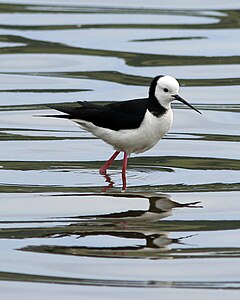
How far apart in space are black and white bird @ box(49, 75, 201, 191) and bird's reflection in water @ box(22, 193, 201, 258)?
114cm

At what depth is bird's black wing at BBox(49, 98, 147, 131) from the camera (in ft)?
41.2

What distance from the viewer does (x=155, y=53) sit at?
19797 mm

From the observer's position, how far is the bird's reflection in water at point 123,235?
32.8ft

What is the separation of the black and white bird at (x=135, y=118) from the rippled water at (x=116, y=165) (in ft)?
1.25

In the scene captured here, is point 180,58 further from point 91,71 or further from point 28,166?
point 28,166

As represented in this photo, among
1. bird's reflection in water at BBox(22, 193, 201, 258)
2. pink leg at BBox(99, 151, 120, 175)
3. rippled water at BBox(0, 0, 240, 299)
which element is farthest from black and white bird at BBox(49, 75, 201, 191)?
bird's reflection in water at BBox(22, 193, 201, 258)

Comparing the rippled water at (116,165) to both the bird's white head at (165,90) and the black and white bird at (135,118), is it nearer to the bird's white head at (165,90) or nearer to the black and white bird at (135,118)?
the black and white bird at (135,118)

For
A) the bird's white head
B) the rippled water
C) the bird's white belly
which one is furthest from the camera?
the bird's white head

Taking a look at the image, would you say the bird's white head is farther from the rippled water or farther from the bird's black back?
the rippled water

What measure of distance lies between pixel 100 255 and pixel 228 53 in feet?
33.7

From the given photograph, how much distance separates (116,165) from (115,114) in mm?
1126

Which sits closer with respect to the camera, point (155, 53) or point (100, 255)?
point (100, 255)

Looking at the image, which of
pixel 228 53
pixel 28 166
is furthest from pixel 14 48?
Answer: pixel 28 166

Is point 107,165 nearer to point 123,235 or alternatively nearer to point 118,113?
point 118,113
